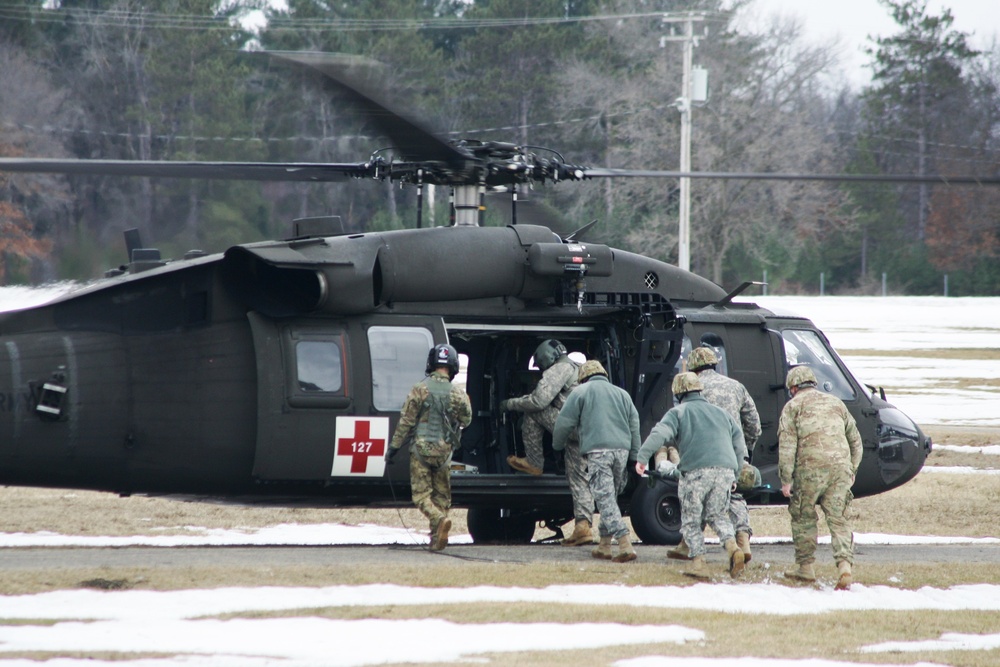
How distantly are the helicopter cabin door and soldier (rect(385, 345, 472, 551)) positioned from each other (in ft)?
1.03

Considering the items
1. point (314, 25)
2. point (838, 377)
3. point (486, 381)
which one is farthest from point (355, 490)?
point (314, 25)

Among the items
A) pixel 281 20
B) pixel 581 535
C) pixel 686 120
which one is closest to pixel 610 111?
pixel 686 120

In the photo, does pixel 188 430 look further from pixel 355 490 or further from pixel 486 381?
pixel 486 381

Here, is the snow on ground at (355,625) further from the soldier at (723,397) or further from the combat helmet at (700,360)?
the combat helmet at (700,360)

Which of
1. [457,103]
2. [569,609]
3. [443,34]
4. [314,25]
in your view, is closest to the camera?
[569,609]

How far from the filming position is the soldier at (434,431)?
34.4 feet

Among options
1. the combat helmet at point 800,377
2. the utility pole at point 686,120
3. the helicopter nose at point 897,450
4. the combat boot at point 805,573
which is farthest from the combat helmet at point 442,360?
the utility pole at point 686,120

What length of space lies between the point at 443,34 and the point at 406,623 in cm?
4269

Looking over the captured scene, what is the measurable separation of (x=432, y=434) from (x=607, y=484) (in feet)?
4.86

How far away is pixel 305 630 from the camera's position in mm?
7871

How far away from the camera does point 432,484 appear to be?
10.7 metres

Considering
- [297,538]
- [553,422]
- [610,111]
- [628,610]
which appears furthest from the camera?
[610,111]

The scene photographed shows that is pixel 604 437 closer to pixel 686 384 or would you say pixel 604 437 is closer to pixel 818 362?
pixel 686 384

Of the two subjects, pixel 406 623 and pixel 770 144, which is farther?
pixel 770 144
